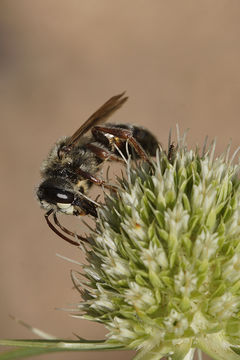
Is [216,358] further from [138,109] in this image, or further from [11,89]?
[11,89]

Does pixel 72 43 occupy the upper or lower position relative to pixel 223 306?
upper

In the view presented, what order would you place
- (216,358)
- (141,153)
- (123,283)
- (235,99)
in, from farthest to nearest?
(235,99) < (141,153) < (123,283) < (216,358)

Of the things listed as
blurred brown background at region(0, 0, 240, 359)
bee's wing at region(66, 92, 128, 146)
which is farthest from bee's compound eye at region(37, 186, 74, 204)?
blurred brown background at region(0, 0, 240, 359)

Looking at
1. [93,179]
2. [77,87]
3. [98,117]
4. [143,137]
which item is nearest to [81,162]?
[93,179]

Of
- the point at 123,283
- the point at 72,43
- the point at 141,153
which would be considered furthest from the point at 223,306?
the point at 72,43

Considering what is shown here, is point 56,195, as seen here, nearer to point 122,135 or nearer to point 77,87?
point 122,135

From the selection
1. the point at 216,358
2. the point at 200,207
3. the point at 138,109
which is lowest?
the point at 216,358

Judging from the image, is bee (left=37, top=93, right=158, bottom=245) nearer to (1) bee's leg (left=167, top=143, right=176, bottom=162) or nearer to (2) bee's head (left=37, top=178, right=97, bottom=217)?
(2) bee's head (left=37, top=178, right=97, bottom=217)
